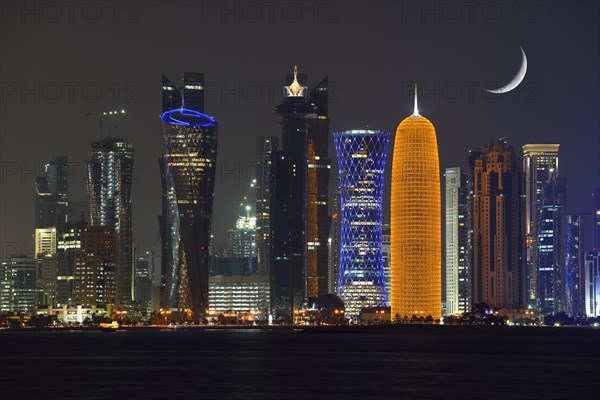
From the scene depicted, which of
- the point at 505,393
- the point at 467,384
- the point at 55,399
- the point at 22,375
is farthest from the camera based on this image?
the point at 22,375

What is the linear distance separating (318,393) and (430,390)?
15.6 m

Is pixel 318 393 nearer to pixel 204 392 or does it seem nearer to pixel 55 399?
pixel 204 392

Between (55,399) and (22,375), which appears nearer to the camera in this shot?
(55,399)

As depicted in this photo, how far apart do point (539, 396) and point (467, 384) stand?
20542mm

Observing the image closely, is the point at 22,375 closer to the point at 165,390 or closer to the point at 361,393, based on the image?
the point at 165,390

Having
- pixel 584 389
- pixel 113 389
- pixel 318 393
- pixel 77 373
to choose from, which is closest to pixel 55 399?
pixel 113 389

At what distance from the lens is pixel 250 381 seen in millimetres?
178250

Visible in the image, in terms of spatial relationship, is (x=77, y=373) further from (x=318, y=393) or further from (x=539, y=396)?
(x=539, y=396)

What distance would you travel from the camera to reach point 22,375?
7446 inches

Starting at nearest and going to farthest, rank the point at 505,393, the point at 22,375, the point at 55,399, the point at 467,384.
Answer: the point at 55,399
the point at 505,393
the point at 467,384
the point at 22,375

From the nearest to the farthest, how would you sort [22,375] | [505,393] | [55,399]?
[55,399]
[505,393]
[22,375]

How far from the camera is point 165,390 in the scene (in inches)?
6344

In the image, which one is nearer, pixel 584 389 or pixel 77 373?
pixel 584 389

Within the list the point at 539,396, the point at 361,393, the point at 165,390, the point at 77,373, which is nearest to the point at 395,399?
the point at 361,393
